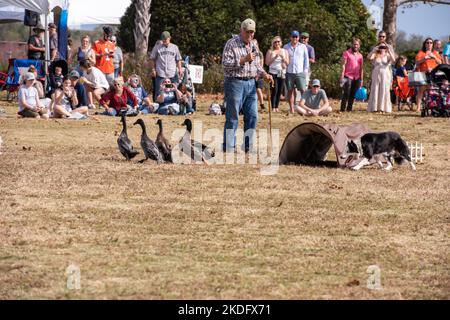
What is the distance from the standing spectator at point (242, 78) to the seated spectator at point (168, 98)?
28.2 feet

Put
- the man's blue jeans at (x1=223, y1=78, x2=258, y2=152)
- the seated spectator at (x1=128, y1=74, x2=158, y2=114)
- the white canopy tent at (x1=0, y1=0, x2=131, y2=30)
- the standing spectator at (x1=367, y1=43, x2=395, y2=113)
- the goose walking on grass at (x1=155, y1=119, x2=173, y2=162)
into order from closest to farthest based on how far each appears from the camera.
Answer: the goose walking on grass at (x1=155, y1=119, x2=173, y2=162), the man's blue jeans at (x1=223, y1=78, x2=258, y2=152), the seated spectator at (x1=128, y1=74, x2=158, y2=114), the standing spectator at (x1=367, y1=43, x2=395, y2=113), the white canopy tent at (x1=0, y1=0, x2=131, y2=30)

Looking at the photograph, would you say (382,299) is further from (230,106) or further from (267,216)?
(230,106)

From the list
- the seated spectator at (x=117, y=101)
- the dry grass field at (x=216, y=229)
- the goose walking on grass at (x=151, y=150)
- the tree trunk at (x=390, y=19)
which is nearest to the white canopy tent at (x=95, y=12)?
the tree trunk at (x=390, y=19)

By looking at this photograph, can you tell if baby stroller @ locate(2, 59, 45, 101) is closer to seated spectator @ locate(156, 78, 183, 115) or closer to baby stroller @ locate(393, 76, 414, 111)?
seated spectator @ locate(156, 78, 183, 115)

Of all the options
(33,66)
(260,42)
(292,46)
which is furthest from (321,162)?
(260,42)

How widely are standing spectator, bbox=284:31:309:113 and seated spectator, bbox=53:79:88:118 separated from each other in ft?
17.2

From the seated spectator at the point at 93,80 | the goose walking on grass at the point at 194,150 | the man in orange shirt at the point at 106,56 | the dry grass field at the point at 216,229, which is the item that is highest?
the man in orange shirt at the point at 106,56

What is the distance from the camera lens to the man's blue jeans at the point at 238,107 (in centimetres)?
1689

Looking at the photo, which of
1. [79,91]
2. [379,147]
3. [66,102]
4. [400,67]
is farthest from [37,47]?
[379,147]

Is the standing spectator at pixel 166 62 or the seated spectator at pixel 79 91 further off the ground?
the standing spectator at pixel 166 62

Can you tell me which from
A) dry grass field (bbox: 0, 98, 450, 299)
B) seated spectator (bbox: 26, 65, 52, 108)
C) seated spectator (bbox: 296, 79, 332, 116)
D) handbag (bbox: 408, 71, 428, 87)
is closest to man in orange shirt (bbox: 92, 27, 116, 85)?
seated spectator (bbox: 26, 65, 52, 108)

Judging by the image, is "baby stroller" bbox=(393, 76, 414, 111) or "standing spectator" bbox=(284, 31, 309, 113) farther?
"baby stroller" bbox=(393, 76, 414, 111)

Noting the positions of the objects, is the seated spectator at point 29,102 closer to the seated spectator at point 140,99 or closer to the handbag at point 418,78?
the seated spectator at point 140,99

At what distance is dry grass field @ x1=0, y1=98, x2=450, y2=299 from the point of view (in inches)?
316
